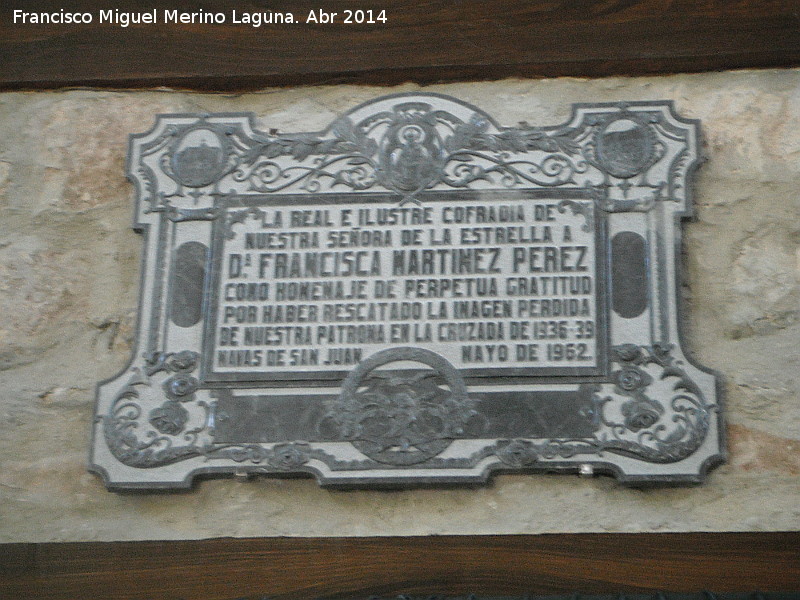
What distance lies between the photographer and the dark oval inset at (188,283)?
2996 millimetres

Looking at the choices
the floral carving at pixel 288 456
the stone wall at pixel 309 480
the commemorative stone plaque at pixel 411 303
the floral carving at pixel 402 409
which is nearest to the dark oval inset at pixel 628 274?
the commemorative stone plaque at pixel 411 303

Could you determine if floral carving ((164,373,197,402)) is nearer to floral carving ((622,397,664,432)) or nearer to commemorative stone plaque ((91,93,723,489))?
commemorative stone plaque ((91,93,723,489))

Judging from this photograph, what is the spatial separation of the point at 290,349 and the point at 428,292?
0.34 m

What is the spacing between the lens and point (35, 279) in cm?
311

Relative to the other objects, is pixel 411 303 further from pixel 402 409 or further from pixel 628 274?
pixel 628 274

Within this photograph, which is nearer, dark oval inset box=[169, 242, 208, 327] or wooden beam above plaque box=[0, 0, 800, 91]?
dark oval inset box=[169, 242, 208, 327]

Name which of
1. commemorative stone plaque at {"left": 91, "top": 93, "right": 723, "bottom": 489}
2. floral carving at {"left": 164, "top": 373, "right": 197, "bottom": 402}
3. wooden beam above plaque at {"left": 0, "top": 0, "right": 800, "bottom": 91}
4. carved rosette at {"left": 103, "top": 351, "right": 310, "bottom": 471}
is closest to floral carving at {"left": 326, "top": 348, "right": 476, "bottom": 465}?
commemorative stone plaque at {"left": 91, "top": 93, "right": 723, "bottom": 489}

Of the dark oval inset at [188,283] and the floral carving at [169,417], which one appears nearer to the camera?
the floral carving at [169,417]

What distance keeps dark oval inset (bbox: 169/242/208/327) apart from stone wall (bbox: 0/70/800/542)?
0.40ft

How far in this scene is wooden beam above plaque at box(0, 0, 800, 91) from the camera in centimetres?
312

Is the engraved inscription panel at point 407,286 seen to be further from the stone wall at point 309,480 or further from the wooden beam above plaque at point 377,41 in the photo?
the wooden beam above plaque at point 377,41

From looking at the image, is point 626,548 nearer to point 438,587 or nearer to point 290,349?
point 438,587

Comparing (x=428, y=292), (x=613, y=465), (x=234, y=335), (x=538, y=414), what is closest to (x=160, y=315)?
(x=234, y=335)

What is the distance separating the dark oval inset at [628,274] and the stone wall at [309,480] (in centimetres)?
11
